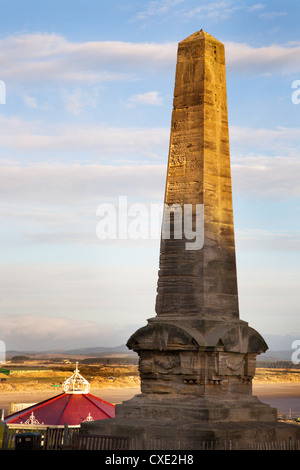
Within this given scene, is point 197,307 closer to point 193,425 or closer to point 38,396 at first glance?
point 193,425

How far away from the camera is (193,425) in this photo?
54.4 ft

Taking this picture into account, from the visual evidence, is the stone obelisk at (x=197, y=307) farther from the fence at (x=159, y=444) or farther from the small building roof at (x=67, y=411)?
the small building roof at (x=67, y=411)

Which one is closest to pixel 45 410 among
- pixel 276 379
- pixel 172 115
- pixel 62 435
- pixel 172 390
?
pixel 62 435

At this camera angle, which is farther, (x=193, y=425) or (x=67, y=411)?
(x=67, y=411)

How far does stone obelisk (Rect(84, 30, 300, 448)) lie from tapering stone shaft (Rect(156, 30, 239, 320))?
0.02 meters

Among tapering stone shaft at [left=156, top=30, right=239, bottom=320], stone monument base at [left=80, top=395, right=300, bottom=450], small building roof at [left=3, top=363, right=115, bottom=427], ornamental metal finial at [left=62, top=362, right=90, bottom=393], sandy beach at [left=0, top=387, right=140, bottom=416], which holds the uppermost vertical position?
sandy beach at [left=0, top=387, right=140, bottom=416]

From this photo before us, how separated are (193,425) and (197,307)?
2687 mm

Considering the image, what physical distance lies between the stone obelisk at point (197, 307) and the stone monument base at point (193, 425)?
0.07 ft

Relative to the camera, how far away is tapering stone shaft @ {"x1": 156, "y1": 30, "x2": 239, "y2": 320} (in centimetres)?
1812

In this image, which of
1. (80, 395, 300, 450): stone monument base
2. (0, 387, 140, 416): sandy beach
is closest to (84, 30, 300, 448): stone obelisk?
(80, 395, 300, 450): stone monument base

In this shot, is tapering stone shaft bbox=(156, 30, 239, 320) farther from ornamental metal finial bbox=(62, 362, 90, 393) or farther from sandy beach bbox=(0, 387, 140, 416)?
sandy beach bbox=(0, 387, 140, 416)

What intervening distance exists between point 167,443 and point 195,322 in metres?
2.75

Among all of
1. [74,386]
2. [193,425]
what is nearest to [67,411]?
[74,386]

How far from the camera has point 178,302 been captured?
18.1 metres
